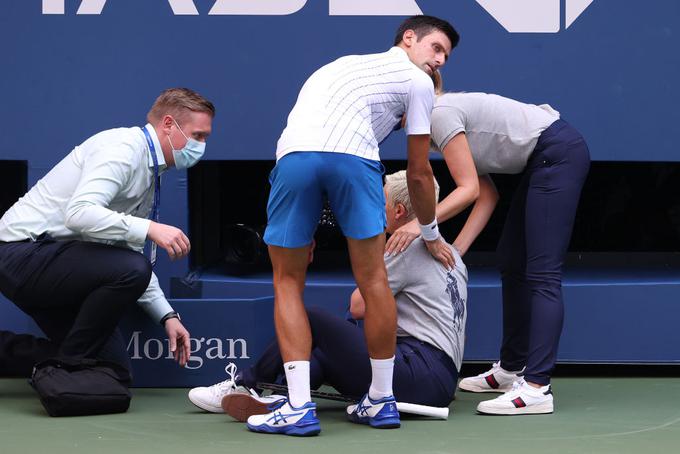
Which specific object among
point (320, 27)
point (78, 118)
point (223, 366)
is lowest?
point (223, 366)

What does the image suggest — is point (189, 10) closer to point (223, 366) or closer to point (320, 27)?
point (320, 27)

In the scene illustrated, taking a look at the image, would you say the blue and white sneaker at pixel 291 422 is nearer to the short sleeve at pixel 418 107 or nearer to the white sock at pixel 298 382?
the white sock at pixel 298 382

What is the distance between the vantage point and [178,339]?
3887mm

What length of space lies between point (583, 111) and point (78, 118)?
1995 millimetres

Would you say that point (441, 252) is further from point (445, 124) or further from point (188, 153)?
point (188, 153)

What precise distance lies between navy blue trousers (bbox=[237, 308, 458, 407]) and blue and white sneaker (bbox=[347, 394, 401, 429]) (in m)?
0.11

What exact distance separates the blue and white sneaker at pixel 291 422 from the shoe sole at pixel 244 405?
128 millimetres

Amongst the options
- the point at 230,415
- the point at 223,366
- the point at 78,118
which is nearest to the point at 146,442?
the point at 230,415

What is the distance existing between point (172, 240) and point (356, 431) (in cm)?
80

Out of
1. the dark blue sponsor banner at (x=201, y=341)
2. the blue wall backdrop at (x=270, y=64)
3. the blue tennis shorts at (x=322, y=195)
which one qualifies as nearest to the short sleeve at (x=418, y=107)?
→ the blue tennis shorts at (x=322, y=195)

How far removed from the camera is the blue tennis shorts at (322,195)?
316 centimetres

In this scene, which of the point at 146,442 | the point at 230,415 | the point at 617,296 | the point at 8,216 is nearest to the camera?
the point at 146,442

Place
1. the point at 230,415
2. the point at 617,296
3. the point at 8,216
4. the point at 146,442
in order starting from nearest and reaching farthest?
1. the point at 146,442
2. the point at 230,415
3. the point at 8,216
4. the point at 617,296

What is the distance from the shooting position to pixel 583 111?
14.9ft
